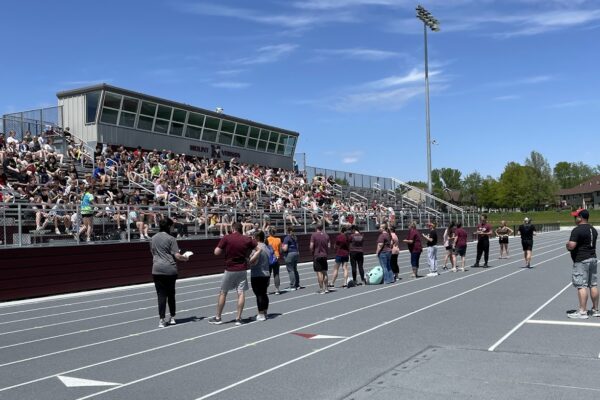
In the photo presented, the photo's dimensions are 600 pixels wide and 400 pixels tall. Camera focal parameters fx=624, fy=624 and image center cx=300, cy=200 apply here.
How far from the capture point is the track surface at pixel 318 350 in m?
6.62

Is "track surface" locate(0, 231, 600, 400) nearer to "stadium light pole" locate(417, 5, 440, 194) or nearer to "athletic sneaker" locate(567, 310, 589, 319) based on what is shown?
"athletic sneaker" locate(567, 310, 589, 319)

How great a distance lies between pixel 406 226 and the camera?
43.0 m

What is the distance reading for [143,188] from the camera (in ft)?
83.2

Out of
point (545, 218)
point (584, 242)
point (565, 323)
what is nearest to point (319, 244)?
point (584, 242)

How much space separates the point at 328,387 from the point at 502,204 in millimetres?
127615

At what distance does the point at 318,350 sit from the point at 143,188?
18228 mm

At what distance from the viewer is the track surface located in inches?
261

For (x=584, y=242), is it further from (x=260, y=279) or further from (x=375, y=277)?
(x=375, y=277)

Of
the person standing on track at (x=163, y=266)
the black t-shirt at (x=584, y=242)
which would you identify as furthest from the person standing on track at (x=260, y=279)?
the black t-shirt at (x=584, y=242)

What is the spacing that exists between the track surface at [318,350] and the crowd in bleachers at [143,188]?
5442mm

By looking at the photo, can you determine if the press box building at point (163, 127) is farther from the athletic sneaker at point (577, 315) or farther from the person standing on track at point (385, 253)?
the athletic sneaker at point (577, 315)

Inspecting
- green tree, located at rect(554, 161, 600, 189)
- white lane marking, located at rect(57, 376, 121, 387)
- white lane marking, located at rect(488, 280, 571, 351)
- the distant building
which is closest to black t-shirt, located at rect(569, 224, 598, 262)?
white lane marking, located at rect(488, 280, 571, 351)

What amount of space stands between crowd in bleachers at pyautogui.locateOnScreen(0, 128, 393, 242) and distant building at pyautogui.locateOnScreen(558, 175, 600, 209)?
393 feet

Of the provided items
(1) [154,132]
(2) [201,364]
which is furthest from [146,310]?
(1) [154,132]
